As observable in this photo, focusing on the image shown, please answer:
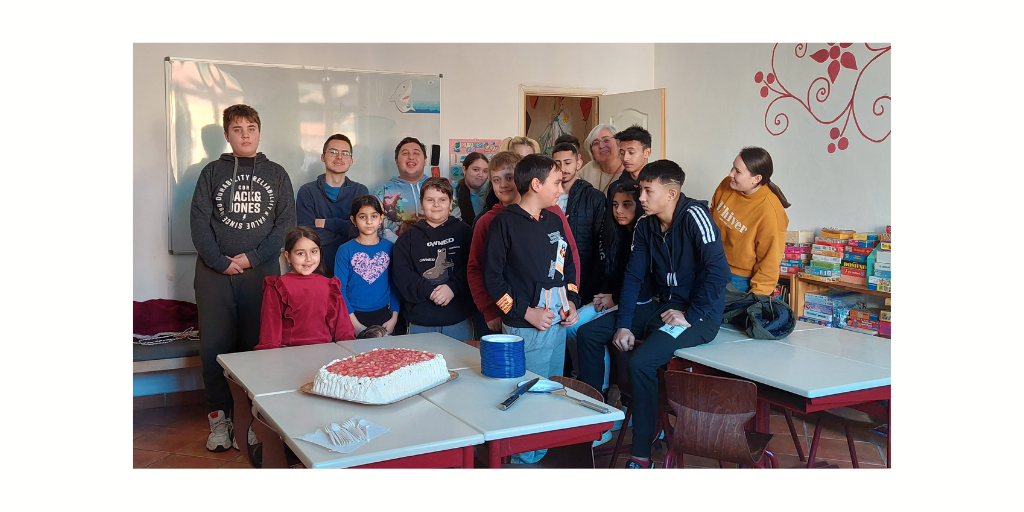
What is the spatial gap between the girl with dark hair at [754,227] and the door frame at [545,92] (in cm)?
245

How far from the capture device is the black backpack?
319 centimetres

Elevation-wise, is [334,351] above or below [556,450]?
above

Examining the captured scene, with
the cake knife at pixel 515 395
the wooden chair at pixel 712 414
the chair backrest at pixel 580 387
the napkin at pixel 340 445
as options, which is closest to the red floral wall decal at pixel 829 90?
the wooden chair at pixel 712 414

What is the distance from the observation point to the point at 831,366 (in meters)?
2.67

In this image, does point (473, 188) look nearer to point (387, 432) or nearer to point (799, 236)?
point (799, 236)

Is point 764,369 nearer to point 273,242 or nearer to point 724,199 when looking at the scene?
point 724,199

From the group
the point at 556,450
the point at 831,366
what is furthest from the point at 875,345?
the point at 556,450

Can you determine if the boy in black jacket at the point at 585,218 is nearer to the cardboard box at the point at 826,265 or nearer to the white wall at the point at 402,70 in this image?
the cardboard box at the point at 826,265

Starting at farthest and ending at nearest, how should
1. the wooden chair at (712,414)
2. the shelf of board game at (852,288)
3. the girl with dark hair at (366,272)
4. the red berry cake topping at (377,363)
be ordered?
the shelf of board game at (852,288) < the girl with dark hair at (366,272) < the wooden chair at (712,414) < the red berry cake topping at (377,363)

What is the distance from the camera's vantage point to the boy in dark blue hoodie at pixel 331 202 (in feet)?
15.0

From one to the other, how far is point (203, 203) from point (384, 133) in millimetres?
2164

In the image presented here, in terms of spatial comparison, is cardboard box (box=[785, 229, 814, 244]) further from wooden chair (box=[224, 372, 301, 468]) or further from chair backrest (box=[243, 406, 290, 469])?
chair backrest (box=[243, 406, 290, 469])

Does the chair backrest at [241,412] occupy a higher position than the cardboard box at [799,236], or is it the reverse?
the cardboard box at [799,236]

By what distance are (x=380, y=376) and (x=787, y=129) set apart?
12.7 ft
